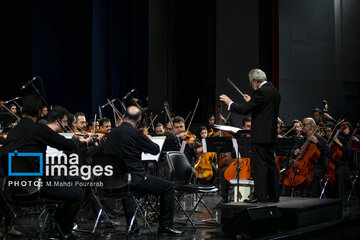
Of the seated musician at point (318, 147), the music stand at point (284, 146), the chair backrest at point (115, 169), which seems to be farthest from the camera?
the seated musician at point (318, 147)

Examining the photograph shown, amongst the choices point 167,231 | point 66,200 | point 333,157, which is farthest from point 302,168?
point 66,200

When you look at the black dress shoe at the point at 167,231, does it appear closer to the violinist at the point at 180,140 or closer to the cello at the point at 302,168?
the violinist at the point at 180,140

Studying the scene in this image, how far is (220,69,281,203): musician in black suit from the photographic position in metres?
4.73

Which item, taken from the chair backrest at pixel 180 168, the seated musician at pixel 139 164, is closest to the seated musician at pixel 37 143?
the seated musician at pixel 139 164

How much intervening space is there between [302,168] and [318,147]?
43 cm

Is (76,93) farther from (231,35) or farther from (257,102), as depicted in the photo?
(257,102)

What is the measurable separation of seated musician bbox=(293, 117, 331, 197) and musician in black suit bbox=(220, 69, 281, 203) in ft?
5.45

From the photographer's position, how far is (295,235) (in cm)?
430

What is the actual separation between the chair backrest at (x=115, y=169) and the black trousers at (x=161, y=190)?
0.11m

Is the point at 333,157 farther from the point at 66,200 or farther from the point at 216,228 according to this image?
the point at 66,200

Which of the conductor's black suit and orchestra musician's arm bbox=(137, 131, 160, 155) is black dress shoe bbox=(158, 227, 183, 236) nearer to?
orchestra musician's arm bbox=(137, 131, 160, 155)

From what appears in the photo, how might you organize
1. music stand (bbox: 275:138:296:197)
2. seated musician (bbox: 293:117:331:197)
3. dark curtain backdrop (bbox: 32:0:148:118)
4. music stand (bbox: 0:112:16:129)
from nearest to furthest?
music stand (bbox: 275:138:296:197)
seated musician (bbox: 293:117:331:197)
music stand (bbox: 0:112:16:129)
dark curtain backdrop (bbox: 32:0:148:118)

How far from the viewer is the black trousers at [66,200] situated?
12.9 feet
